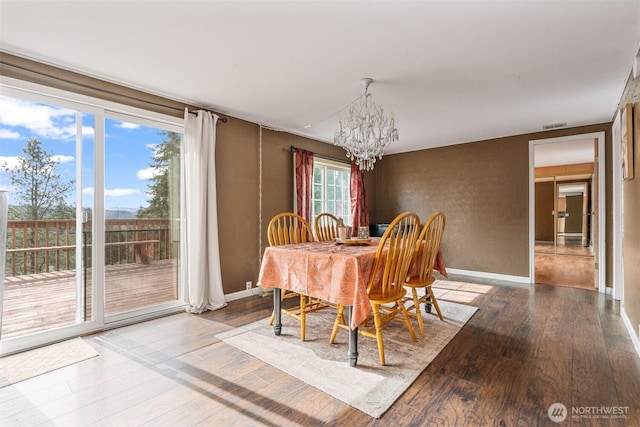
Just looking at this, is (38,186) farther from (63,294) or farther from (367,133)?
(367,133)

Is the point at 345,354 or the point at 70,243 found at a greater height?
the point at 70,243

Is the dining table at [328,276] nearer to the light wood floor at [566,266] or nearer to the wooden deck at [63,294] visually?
the wooden deck at [63,294]

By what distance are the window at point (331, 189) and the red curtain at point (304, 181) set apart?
31 centimetres

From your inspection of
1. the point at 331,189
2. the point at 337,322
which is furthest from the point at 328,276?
the point at 331,189

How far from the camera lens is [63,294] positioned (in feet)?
9.01

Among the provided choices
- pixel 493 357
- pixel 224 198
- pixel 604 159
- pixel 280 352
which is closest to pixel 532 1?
pixel 493 357

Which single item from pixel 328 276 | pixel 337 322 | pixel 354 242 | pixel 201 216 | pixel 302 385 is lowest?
pixel 302 385

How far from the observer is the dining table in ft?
6.87

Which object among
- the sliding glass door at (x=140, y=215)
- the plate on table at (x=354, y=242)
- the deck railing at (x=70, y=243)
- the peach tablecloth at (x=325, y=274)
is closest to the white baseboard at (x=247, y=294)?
the sliding glass door at (x=140, y=215)

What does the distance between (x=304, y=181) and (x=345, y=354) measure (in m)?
2.95

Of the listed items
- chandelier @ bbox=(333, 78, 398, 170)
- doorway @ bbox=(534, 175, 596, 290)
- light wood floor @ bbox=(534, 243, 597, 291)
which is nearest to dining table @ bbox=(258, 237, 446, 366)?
chandelier @ bbox=(333, 78, 398, 170)

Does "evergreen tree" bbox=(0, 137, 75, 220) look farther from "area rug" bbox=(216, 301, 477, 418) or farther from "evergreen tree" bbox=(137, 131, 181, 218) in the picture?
"area rug" bbox=(216, 301, 477, 418)

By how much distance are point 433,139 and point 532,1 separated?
3.54 m

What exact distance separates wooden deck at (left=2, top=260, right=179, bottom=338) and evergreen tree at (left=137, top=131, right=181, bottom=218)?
570 mm
